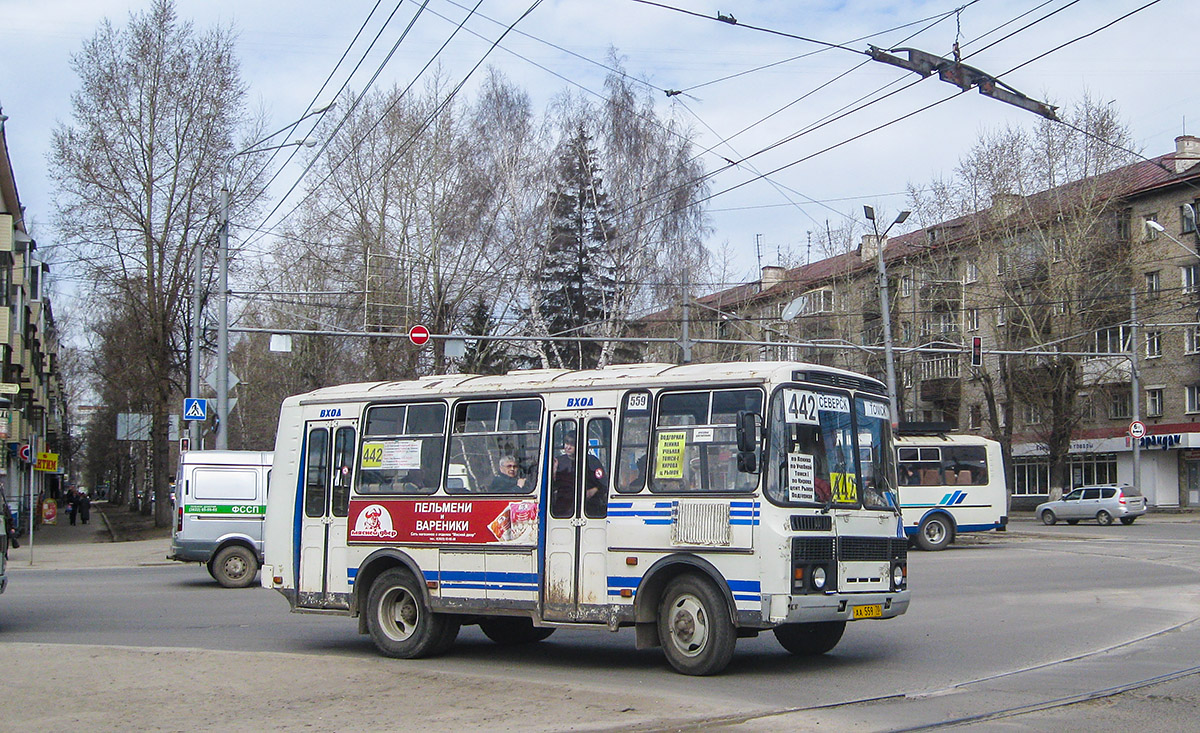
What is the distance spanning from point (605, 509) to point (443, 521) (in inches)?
73.6

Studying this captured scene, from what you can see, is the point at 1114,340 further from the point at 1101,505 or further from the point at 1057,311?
the point at 1101,505

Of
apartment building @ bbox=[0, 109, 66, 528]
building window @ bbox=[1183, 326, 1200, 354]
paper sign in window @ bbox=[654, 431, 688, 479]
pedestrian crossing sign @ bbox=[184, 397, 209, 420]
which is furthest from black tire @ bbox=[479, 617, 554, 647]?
building window @ bbox=[1183, 326, 1200, 354]

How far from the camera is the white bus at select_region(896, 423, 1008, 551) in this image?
30.4 meters

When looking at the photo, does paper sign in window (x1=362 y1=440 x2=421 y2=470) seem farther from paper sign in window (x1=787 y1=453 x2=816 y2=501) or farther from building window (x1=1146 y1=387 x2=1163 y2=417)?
building window (x1=1146 y1=387 x2=1163 y2=417)

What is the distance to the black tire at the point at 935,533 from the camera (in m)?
30.4

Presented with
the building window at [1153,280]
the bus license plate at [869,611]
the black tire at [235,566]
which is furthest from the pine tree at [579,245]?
the bus license plate at [869,611]

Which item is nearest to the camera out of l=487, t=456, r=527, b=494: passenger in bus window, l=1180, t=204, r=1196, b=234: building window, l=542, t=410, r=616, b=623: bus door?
l=542, t=410, r=616, b=623: bus door

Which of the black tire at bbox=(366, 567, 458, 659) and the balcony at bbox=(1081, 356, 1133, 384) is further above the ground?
the balcony at bbox=(1081, 356, 1133, 384)

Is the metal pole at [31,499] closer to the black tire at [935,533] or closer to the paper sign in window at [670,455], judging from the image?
the black tire at [935,533]

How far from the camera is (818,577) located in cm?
1044

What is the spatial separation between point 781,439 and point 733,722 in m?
2.76

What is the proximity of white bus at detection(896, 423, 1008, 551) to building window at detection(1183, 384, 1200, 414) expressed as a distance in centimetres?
2821

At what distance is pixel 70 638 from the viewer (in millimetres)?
14305

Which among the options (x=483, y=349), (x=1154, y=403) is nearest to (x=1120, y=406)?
(x=1154, y=403)
